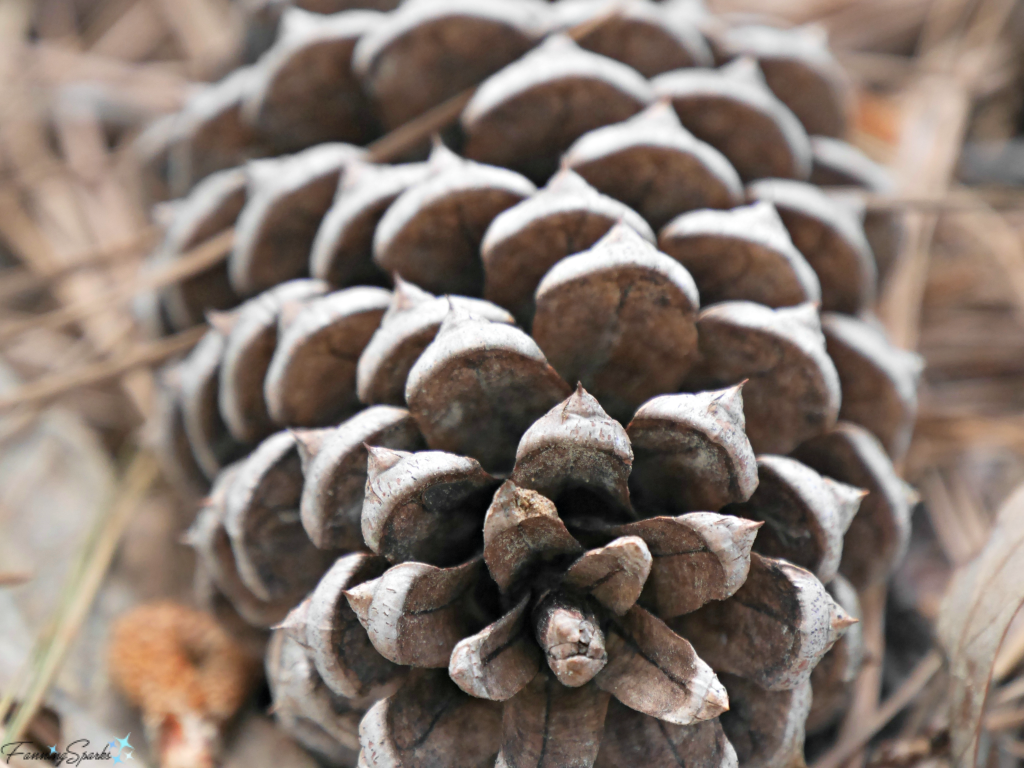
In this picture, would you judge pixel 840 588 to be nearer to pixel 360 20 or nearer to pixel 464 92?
pixel 464 92

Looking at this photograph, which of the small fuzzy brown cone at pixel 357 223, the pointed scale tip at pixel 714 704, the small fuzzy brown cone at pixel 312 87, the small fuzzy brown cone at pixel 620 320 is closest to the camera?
the pointed scale tip at pixel 714 704

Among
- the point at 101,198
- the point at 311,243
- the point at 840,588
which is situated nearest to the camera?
the point at 840,588

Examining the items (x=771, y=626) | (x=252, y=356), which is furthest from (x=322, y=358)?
(x=771, y=626)

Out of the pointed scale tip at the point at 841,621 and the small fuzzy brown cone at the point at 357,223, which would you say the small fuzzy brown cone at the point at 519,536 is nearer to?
the pointed scale tip at the point at 841,621

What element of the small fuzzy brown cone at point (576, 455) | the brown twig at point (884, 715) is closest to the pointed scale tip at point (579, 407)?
the small fuzzy brown cone at point (576, 455)

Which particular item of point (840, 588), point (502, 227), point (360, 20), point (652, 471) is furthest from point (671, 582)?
point (360, 20)

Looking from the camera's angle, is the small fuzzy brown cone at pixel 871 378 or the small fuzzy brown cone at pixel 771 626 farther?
the small fuzzy brown cone at pixel 871 378

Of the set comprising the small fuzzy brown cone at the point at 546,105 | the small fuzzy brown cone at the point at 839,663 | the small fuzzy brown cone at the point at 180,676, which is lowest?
the small fuzzy brown cone at the point at 180,676
